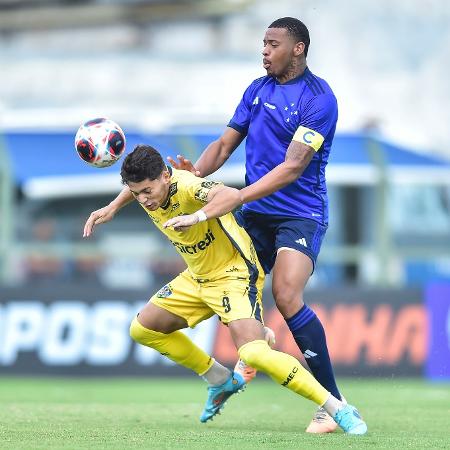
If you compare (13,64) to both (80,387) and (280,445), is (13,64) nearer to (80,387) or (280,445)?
(80,387)

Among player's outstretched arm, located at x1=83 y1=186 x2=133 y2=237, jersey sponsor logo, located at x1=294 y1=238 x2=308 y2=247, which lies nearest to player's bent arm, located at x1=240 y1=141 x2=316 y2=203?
jersey sponsor logo, located at x1=294 y1=238 x2=308 y2=247

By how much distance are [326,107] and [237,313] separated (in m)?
1.47

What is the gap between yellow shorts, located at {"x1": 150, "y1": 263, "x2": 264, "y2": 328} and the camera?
26.6 ft

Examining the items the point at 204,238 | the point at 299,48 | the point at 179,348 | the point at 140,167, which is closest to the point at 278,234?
the point at 204,238

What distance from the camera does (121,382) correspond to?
48.2 ft

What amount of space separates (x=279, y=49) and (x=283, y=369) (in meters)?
2.11

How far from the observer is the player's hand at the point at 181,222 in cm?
749

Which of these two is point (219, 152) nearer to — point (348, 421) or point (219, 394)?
→ point (219, 394)

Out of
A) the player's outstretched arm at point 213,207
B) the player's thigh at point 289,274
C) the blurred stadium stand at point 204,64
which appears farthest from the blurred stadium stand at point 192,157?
the player's outstretched arm at point 213,207

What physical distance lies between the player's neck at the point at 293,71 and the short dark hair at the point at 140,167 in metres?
1.14

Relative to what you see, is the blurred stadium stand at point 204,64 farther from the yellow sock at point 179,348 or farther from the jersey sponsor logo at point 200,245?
the jersey sponsor logo at point 200,245

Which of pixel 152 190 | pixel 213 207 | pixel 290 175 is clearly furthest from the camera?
pixel 290 175

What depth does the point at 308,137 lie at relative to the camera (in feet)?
26.6

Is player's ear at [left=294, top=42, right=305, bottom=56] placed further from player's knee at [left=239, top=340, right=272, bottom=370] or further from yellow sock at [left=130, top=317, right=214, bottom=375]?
yellow sock at [left=130, top=317, right=214, bottom=375]
